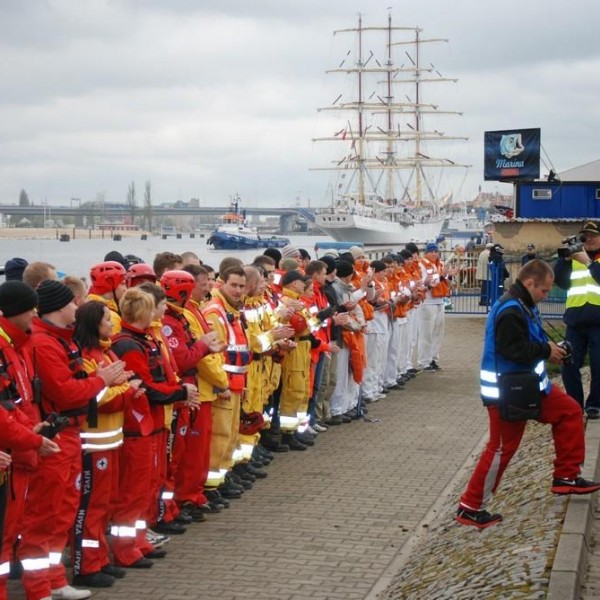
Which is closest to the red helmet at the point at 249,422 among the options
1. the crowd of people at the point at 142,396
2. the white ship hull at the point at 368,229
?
the crowd of people at the point at 142,396

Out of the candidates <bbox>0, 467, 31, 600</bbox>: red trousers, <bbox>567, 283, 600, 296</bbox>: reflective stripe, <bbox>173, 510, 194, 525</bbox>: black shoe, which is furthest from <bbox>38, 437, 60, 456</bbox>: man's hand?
<bbox>567, 283, 600, 296</bbox>: reflective stripe

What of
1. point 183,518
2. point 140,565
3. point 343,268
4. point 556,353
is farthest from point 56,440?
point 343,268

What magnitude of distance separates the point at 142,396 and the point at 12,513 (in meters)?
1.65

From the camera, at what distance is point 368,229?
99.1 m

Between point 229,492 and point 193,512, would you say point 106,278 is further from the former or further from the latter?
point 229,492

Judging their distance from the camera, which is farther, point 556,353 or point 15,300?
point 556,353

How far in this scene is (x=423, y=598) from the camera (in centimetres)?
666

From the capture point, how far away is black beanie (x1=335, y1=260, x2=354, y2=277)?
551 inches

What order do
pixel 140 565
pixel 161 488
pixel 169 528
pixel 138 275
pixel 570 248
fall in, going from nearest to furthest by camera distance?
1. pixel 140 565
2. pixel 161 488
3. pixel 169 528
4. pixel 138 275
5. pixel 570 248

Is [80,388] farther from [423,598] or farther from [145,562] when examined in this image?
[423,598]

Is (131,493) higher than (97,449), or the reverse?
(97,449)

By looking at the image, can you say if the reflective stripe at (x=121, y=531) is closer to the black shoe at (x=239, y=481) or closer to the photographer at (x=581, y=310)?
the black shoe at (x=239, y=481)

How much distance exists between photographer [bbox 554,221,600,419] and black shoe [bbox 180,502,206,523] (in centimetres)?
359

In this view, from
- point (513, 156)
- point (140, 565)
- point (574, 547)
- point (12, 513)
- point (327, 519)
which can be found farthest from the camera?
point (513, 156)
